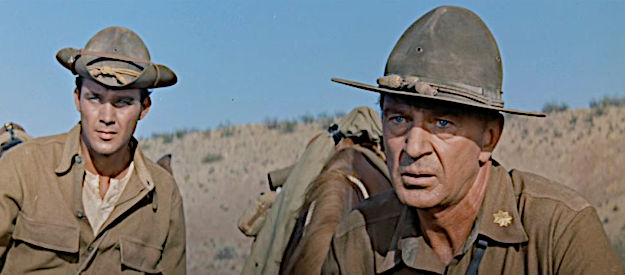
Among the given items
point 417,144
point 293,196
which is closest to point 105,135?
point 293,196

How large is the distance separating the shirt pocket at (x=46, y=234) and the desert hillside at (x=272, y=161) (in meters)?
13.8

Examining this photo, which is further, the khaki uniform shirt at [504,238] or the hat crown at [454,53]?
the hat crown at [454,53]

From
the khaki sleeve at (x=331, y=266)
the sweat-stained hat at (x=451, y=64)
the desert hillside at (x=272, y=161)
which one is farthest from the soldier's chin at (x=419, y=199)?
the desert hillside at (x=272, y=161)

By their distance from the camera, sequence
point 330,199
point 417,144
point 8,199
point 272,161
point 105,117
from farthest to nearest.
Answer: point 272,161 → point 330,199 → point 105,117 → point 8,199 → point 417,144

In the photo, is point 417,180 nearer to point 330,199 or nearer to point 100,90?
point 100,90

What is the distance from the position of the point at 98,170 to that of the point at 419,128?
8.57 ft

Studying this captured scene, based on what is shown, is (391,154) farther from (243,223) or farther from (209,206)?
(209,206)

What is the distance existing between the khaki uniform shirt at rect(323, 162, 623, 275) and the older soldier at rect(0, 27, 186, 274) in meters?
1.86

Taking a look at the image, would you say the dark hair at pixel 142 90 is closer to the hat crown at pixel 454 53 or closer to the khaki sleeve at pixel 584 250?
the hat crown at pixel 454 53

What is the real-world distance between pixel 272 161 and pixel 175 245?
27040 mm

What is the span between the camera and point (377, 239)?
385 cm

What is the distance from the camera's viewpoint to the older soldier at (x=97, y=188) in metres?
5.24

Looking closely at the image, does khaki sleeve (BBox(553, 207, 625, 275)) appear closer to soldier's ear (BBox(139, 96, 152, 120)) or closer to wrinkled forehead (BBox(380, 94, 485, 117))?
wrinkled forehead (BBox(380, 94, 485, 117))

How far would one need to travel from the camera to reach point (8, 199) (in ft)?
16.9
